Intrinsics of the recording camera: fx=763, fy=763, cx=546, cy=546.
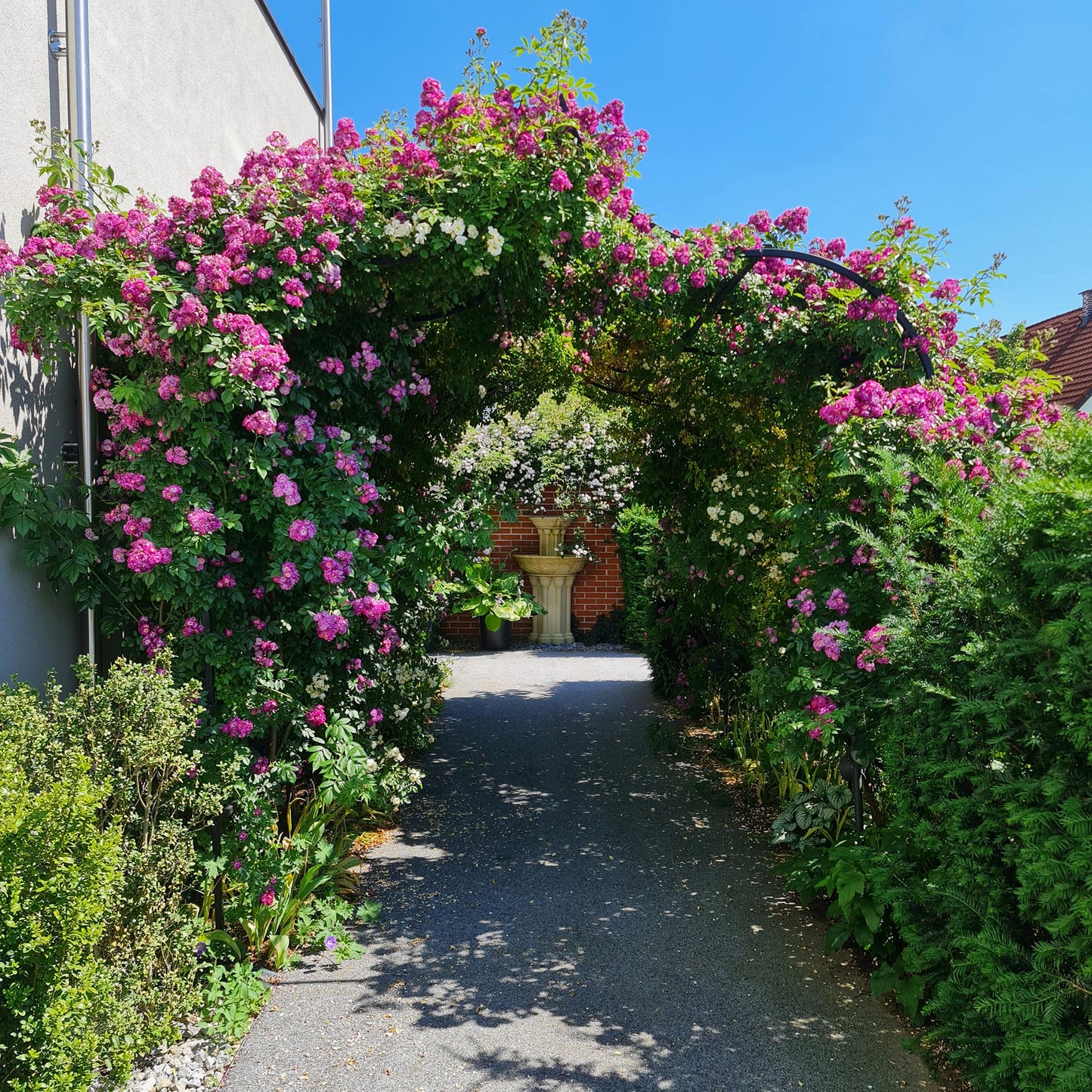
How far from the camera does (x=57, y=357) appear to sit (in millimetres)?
2834

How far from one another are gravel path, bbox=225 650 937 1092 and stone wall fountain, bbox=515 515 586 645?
237 inches

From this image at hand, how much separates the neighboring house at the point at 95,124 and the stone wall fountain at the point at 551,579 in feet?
21.6

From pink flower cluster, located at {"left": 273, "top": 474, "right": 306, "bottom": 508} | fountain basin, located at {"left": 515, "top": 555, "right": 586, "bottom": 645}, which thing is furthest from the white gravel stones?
fountain basin, located at {"left": 515, "top": 555, "right": 586, "bottom": 645}

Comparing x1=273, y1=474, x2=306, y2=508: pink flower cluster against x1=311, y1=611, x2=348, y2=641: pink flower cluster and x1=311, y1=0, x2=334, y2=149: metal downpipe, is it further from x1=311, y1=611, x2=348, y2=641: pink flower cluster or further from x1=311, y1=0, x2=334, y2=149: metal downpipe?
x1=311, y1=0, x2=334, y2=149: metal downpipe

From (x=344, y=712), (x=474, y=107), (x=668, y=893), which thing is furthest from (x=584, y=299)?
(x=668, y=893)

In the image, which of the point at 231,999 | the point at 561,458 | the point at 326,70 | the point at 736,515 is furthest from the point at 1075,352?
the point at 231,999

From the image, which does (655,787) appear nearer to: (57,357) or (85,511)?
(85,511)

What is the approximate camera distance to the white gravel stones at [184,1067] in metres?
2.13

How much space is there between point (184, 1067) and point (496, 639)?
336 inches

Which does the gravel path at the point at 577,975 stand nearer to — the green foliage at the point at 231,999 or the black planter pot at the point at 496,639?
the green foliage at the point at 231,999

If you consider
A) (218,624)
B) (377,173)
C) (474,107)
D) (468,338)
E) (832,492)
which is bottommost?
(218,624)

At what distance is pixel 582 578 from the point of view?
11.2m

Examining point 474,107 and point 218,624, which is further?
point 474,107

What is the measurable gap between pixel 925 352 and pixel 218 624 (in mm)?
3173
